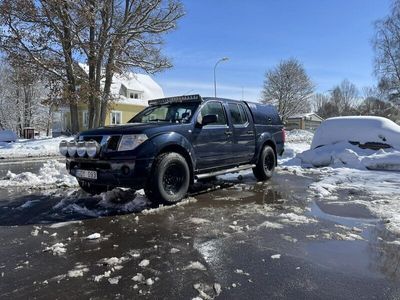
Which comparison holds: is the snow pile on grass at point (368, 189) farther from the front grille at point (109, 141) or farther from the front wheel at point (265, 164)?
the front grille at point (109, 141)

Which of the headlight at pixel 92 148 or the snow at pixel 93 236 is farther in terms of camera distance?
the headlight at pixel 92 148

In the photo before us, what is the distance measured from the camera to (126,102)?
43.2 m

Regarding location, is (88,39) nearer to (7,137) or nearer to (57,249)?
(7,137)

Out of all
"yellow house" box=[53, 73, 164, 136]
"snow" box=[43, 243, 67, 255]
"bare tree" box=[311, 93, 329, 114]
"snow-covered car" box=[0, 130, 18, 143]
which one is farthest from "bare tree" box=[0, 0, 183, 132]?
"bare tree" box=[311, 93, 329, 114]

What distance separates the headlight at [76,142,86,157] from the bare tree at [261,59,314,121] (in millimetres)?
57893

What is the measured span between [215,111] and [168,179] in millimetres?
1964

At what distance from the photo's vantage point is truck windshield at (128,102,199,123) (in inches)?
279

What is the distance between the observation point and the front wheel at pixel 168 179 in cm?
595

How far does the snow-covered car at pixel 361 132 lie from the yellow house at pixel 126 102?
27950mm

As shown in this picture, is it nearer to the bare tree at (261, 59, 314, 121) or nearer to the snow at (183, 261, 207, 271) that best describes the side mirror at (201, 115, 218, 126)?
the snow at (183, 261, 207, 271)

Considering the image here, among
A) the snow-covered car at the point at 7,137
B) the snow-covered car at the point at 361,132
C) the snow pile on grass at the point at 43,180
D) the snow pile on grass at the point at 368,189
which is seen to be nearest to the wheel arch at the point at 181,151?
the snow pile on grass at the point at 368,189

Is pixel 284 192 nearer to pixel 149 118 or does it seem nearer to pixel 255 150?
pixel 255 150

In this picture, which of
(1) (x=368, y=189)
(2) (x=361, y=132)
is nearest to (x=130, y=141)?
(1) (x=368, y=189)

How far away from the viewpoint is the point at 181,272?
3578 millimetres
